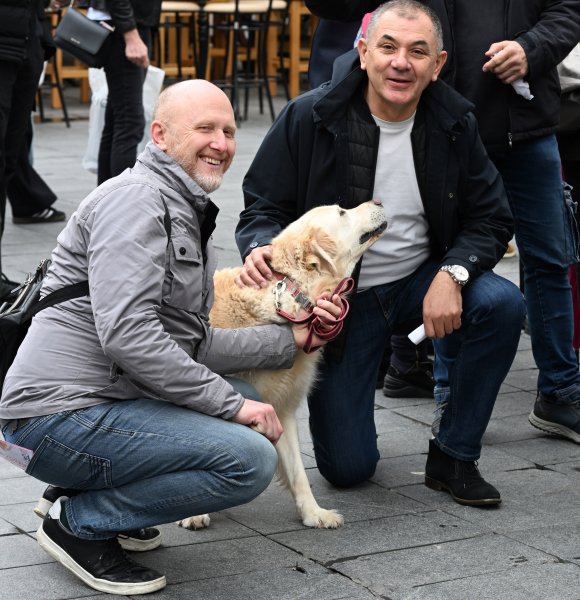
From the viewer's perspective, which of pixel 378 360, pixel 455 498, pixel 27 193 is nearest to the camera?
pixel 455 498

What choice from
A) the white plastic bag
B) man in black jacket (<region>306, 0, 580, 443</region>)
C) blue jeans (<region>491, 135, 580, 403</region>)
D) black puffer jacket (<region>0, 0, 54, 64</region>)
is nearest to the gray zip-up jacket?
man in black jacket (<region>306, 0, 580, 443</region>)

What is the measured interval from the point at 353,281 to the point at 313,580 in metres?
0.99

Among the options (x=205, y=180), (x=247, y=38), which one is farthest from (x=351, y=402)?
(x=247, y=38)

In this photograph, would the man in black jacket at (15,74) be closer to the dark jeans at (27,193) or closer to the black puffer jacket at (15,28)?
the black puffer jacket at (15,28)

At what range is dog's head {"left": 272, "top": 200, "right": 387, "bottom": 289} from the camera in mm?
3666

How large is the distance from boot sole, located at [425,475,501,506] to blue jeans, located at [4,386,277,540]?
0.97 meters

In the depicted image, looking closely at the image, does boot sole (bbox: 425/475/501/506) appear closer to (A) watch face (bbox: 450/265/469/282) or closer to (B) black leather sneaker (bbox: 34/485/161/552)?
(A) watch face (bbox: 450/265/469/282)

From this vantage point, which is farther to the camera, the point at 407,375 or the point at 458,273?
the point at 407,375

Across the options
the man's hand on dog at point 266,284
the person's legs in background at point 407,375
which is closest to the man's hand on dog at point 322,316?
the man's hand on dog at point 266,284

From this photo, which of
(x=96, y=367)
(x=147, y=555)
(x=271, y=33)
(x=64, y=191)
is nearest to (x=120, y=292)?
(x=96, y=367)

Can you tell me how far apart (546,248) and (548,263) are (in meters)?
0.06

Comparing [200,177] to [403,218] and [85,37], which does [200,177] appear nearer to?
[403,218]

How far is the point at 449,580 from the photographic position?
3.32 meters

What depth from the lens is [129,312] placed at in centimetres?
303
